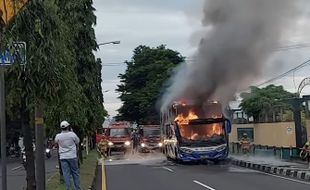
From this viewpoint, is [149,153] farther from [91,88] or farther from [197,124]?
[91,88]

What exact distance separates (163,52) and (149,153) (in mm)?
32590

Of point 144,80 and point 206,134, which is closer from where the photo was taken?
point 206,134

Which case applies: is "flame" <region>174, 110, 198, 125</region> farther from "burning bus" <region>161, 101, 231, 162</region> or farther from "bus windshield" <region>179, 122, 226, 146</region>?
"bus windshield" <region>179, 122, 226, 146</region>

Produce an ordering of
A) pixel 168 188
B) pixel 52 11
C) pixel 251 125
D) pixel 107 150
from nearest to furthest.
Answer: pixel 52 11 < pixel 168 188 < pixel 251 125 < pixel 107 150

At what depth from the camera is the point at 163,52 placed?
3280 inches

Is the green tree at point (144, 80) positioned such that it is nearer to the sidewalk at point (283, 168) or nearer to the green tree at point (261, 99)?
the green tree at point (261, 99)

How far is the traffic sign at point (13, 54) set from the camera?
295 inches

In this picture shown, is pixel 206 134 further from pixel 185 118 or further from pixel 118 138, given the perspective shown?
pixel 118 138

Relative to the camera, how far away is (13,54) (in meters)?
7.65

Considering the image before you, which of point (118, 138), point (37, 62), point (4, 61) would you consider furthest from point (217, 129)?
point (4, 61)

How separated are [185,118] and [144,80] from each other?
159 feet

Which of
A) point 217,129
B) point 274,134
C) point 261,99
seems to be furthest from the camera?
point 261,99

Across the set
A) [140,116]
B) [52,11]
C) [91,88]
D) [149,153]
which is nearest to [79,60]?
[91,88]

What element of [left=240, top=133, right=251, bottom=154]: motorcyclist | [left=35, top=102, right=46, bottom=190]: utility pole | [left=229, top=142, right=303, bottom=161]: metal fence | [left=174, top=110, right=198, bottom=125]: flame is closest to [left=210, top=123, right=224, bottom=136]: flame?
[left=174, top=110, right=198, bottom=125]: flame
